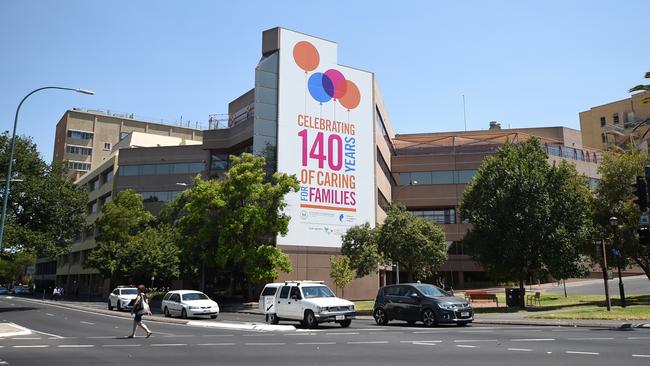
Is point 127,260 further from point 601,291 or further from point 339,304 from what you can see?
point 601,291

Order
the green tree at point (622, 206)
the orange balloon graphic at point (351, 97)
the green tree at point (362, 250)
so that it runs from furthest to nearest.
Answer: the orange balloon graphic at point (351, 97) < the green tree at point (362, 250) < the green tree at point (622, 206)

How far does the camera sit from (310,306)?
19.9 metres

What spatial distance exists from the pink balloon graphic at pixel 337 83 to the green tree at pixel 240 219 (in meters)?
12.7

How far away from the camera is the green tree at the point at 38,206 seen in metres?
36.2

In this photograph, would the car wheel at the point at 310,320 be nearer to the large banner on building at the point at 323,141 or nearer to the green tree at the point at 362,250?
the green tree at the point at 362,250

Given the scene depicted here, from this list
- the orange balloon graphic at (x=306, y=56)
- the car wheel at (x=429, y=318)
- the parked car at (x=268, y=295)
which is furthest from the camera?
the orange balloon graphic at (x=306, y=56)

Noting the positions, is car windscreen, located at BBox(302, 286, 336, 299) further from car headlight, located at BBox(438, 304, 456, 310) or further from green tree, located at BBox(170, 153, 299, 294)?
green tree, located at BBox(170, 153, 299, 294)

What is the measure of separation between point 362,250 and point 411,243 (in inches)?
164

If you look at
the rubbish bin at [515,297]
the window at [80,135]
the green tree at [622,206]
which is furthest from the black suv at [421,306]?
the window at [80,135]

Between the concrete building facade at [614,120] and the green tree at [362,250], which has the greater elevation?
the concrete building facade at [614,120]

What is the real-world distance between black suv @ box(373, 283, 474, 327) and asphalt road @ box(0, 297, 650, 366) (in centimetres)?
196

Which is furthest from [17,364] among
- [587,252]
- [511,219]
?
[587,252]

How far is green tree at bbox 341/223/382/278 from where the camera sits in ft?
115

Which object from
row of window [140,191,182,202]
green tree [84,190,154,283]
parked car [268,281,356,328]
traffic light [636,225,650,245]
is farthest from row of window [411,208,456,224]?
traffic light [636,225,650,245]
